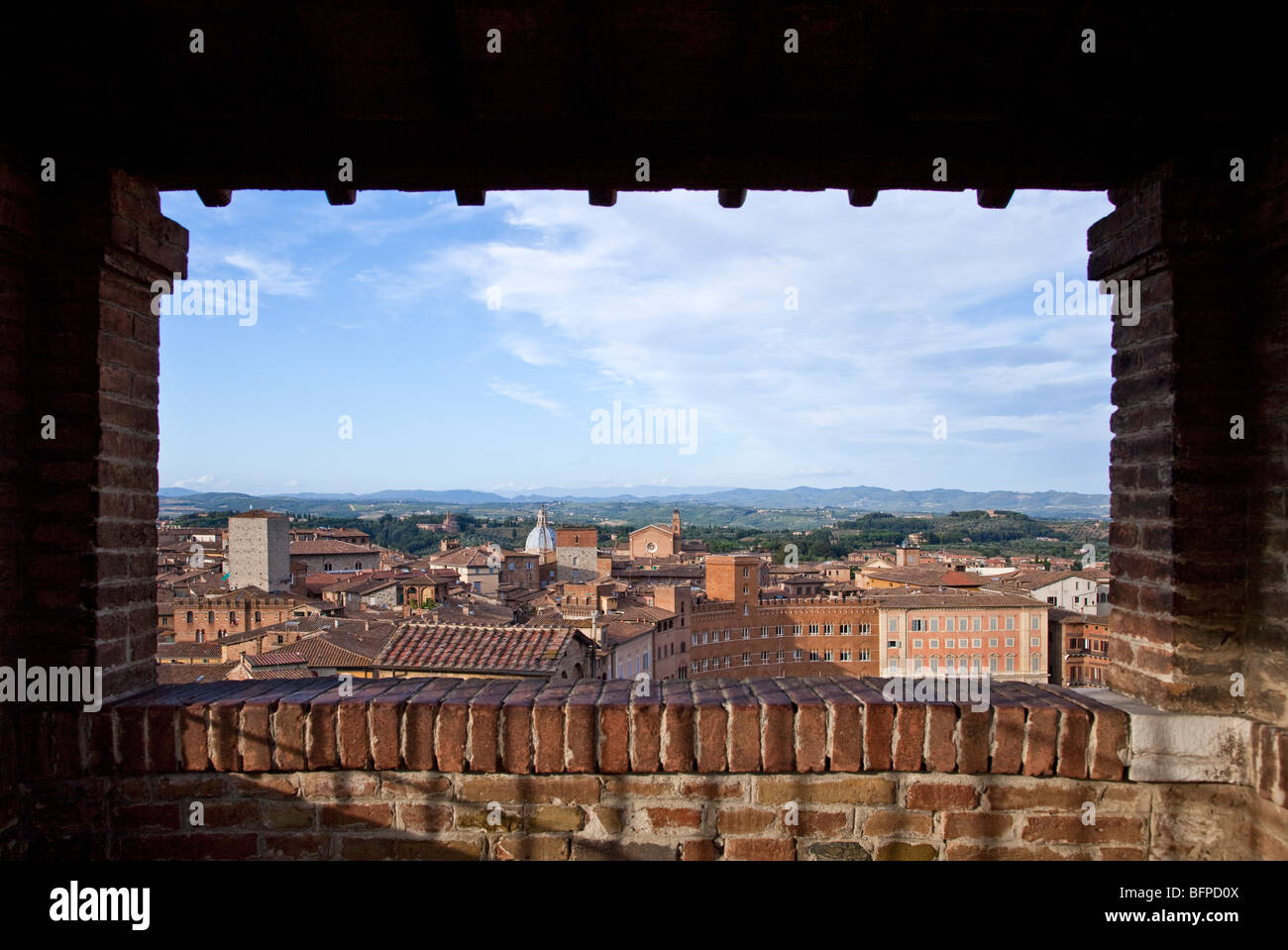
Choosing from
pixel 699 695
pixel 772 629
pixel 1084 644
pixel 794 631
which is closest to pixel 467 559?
pixel 772 629

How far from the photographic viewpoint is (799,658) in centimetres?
5672

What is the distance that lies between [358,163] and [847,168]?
1.71m

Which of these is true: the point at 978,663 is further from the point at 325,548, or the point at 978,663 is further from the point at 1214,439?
the point at 325,548

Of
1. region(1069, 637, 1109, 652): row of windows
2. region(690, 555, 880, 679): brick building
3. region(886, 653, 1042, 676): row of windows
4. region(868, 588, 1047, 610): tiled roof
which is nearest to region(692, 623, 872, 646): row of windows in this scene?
region(690, 555, 880, 679): brick building

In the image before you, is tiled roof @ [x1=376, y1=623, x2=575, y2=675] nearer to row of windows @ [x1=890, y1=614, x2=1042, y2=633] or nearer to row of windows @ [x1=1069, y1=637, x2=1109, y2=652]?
row of windows @ [x1=1069, y1=637, x2=1109, y2=652]

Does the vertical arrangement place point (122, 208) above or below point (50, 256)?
above

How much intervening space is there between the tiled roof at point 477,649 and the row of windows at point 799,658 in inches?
1508

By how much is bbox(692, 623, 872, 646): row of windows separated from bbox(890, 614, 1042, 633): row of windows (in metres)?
2.54

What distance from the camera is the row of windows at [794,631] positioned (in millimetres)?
54375

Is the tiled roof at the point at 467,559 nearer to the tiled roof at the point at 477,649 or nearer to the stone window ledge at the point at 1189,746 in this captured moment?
the tiled roof at the point at 477,649
